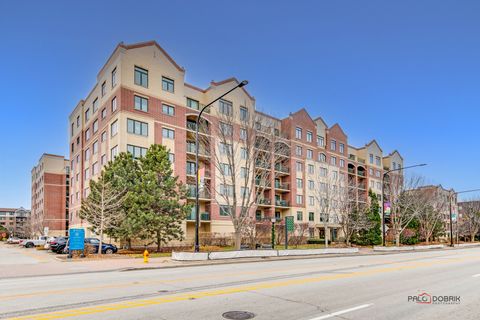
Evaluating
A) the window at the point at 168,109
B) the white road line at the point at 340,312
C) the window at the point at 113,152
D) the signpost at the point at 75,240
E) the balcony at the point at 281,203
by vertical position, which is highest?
the window at the point at 168,109

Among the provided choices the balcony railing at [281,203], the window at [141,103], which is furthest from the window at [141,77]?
the balcony railing at [281,203]

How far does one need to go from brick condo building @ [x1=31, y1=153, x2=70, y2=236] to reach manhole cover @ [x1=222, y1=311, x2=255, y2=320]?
3167 inches

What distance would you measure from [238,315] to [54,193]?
8671cm

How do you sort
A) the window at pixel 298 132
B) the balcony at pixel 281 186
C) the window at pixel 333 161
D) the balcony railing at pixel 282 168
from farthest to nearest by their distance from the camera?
→ 1. the window at pixel 333 161
2. the window at pixel 298 132
3. the balcony at pixel 281 186
4. the balcony railing at pixel 282 168

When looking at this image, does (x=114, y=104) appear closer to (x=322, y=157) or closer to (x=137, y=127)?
(x=137, y=127)

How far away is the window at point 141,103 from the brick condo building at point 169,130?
0.36 ft

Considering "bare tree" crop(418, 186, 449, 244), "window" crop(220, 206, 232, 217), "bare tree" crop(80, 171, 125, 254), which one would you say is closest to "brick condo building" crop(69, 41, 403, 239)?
"window" crop(220, 206, 232, 217)

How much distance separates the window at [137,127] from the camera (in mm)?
40438

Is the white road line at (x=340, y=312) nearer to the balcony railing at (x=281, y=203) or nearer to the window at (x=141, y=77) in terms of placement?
the window at (x=141, y=77)

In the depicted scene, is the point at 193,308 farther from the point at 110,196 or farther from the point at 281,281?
the point at 110,196

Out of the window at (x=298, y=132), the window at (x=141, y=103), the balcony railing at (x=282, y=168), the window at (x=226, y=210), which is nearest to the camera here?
the window at (x=226, y=210)

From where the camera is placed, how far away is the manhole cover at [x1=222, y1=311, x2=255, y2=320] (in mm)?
7339

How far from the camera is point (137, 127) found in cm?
4109

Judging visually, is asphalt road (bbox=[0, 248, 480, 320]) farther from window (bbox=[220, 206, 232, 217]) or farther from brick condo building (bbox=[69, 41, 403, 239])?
brick condo building (bbox=[69, 41, 403, 239])
